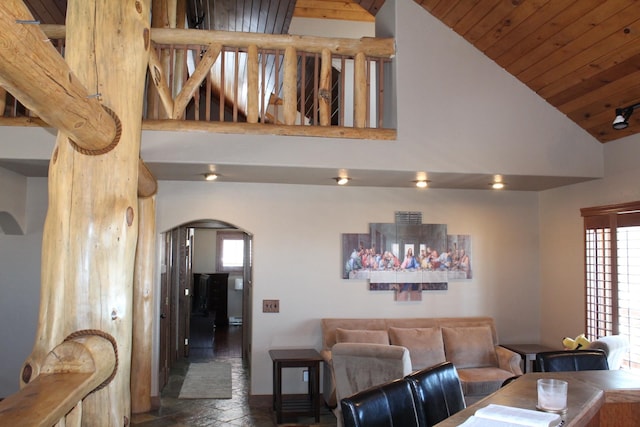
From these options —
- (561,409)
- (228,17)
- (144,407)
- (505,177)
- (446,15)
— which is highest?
(228,17)

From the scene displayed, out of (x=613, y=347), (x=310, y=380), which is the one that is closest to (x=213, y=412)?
(x=310, y=380)

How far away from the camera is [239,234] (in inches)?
490

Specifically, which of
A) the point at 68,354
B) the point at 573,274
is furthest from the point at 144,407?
the point at 573,274

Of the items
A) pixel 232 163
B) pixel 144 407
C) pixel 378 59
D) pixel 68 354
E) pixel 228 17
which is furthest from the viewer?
pixel 228 17

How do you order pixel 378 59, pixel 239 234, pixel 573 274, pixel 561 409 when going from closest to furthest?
1. pixel 561 409
2. pixel 378 59
3. pixel 573 274
4. pixel 239 234

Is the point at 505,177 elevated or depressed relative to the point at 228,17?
depressed

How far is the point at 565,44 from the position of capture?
4.39 metres

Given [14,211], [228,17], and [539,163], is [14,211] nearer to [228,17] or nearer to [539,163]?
[228,17]

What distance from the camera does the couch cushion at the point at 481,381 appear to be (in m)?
5.33

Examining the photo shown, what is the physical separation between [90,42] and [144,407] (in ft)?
13.8

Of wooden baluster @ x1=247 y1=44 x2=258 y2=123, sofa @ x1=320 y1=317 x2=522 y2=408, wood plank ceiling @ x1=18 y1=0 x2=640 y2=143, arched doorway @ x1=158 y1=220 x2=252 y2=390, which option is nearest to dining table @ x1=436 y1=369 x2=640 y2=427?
wood plank ceiling @ x1=18 y1=0 x2=640 y2=143

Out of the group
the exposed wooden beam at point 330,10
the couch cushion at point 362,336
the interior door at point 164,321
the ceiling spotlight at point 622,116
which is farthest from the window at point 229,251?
the ceiling spotlight at point 622,116

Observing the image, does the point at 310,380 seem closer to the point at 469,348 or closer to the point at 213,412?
the point at 213,412

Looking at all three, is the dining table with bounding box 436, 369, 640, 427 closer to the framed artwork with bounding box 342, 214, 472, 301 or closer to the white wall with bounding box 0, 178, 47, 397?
the framed artwork with bounding box 342, 214, 472, 301
